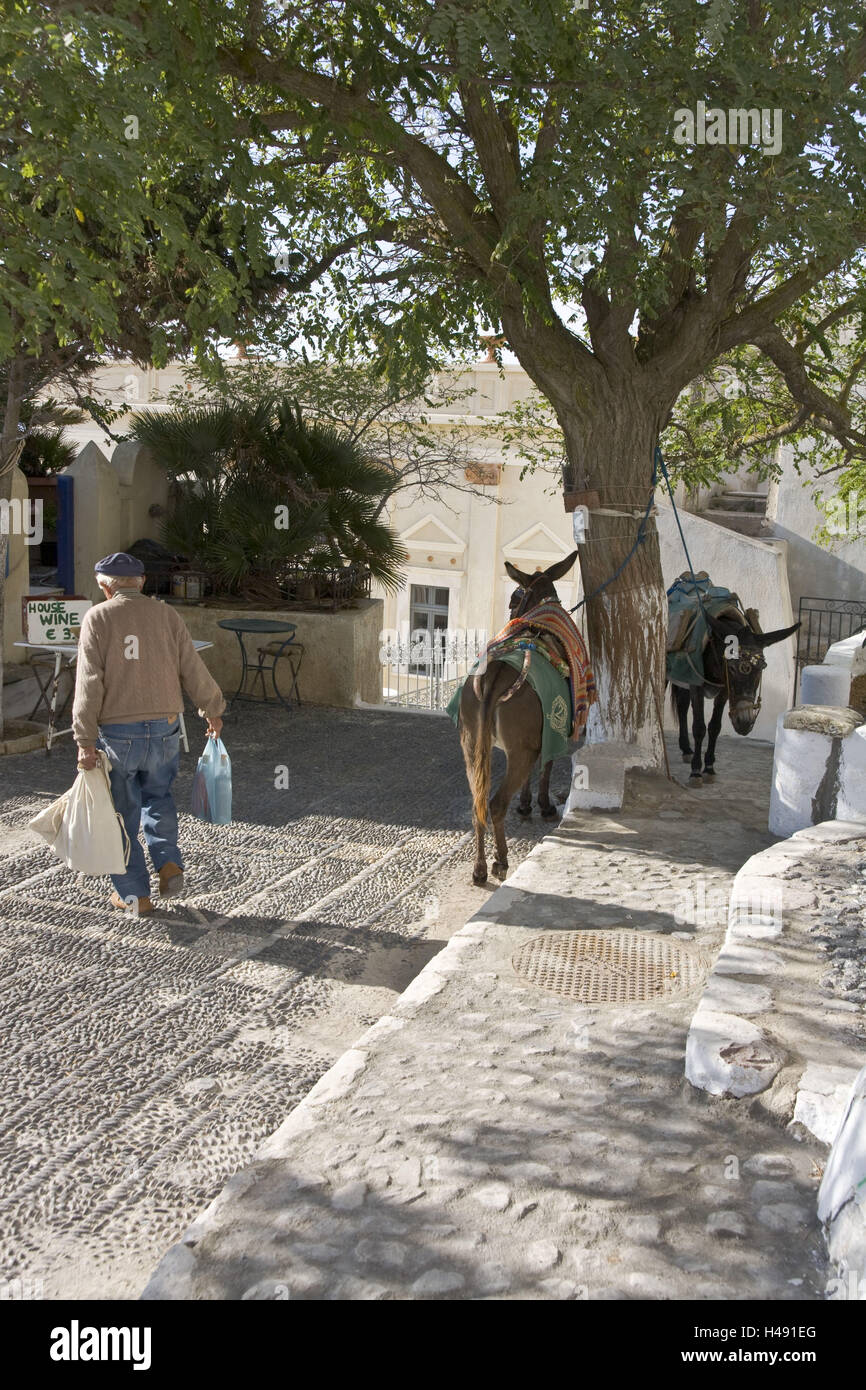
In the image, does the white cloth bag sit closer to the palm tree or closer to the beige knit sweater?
the beige knit sweater

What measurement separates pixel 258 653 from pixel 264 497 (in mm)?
1819

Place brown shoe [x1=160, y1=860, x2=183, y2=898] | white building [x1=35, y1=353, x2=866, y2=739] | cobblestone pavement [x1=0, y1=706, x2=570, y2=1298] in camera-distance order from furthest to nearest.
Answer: white building [x1=35, y1=353, x2=866, y2=739]
brown shoe [x1=160, y1=860, x2=183, y2=898]
cobblestone pavement [x1=0, y1=706, x2=570, y2=1298]

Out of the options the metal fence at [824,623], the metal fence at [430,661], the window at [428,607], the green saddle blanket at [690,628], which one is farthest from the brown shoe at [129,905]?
the window at [428,607]

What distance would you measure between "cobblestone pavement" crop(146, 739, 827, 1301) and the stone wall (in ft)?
22.9

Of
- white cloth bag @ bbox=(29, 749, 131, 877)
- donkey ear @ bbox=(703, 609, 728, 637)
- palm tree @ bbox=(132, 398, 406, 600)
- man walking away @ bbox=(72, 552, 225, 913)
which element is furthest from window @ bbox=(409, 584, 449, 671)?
white cloth bag @ bbox=(29, 749, 131, 877)

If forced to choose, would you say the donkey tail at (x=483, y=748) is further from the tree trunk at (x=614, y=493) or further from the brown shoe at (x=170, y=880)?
the tree trunk at (x=614, y=493)

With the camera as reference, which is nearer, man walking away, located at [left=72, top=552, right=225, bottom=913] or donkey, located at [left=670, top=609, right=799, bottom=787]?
man walking away, located at [left=72, top=552, right=225, bottom=913]

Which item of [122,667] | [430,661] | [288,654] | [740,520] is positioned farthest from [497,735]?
[740,520]

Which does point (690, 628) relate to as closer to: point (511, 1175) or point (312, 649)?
point (312, 649)

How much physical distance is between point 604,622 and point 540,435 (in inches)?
393

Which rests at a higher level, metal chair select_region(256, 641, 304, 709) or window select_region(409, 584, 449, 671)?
window select_region(409, 584, 449, 671)

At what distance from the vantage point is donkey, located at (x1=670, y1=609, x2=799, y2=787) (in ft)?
29.0

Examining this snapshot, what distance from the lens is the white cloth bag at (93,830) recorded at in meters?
5.90
